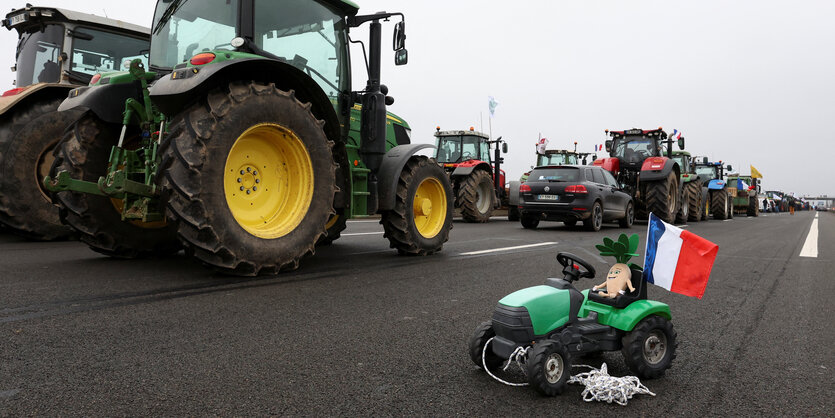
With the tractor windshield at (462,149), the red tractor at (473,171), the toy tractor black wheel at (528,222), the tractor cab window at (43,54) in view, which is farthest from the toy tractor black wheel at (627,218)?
the tractor cab window at (43,54)

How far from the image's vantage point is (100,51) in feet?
26.0

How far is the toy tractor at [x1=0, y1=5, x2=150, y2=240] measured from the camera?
638 centimetres

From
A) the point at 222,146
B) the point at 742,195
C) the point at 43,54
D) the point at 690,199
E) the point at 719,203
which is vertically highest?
the point at 43,54

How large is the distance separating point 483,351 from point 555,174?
1039 cm

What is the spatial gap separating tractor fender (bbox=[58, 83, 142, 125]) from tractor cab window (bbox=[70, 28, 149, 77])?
9.55ft

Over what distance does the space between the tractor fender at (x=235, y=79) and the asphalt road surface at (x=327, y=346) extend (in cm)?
147

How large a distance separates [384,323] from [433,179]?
12.1 ft

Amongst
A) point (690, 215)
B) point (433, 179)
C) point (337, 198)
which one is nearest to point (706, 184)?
point (690, 215)

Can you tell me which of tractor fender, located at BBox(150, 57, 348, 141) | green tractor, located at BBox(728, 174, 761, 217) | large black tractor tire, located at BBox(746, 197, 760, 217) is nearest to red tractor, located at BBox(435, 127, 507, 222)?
tractor fender, located at BBox(150, 57, 348, 141)

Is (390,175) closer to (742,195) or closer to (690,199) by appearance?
(690,199)

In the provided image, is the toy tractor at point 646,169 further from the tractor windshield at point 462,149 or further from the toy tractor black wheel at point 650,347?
the toy tractor black wheel at point 650,347

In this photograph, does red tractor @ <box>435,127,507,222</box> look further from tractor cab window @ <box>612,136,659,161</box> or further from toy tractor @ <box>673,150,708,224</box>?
toy tractor @ <box>673,150,708,224</box>

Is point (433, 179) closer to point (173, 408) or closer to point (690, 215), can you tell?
point (173, 408)

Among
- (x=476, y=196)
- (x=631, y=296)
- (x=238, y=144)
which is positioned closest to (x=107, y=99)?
(x=238, y=144)
